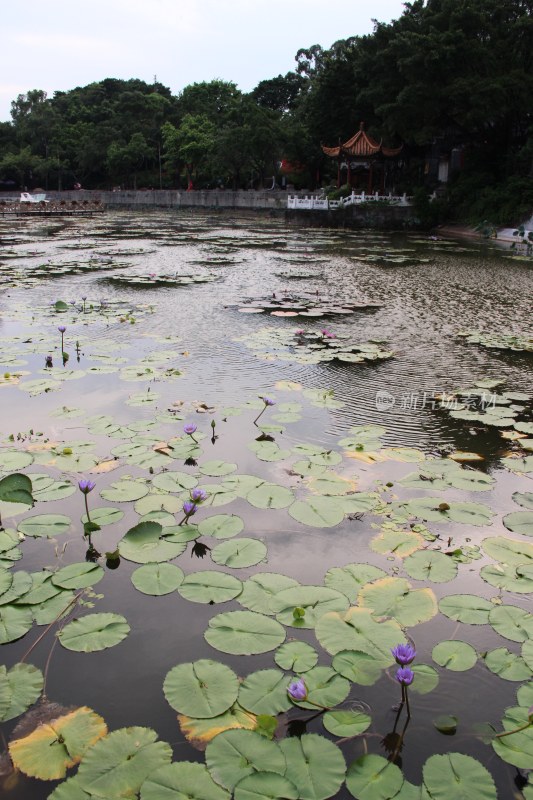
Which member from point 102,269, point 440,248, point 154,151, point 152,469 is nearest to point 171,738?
point 152,469

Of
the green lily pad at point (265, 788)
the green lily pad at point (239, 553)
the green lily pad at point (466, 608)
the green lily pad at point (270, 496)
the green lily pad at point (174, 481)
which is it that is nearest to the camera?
the green lily pad at point (265, 788)

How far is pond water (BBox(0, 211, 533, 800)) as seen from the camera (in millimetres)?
1383

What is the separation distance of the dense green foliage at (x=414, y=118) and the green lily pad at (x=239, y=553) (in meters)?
19.6

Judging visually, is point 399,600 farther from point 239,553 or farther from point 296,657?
point 239,553

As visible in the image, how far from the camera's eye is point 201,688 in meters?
1.52

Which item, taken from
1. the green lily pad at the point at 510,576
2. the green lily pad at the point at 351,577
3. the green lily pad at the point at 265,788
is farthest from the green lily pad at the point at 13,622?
the green lily pad at the point at 510,576

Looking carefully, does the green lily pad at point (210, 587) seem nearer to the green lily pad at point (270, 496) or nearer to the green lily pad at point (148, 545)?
the green lily pad at point (148, 545)

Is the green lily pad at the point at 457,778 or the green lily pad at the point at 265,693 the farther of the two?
the green lily pad at the point at 265,693

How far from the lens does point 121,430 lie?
3.19m

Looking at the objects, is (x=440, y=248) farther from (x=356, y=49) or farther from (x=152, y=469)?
(x=356, y=49)

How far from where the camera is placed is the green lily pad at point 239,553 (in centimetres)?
207

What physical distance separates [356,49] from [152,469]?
30.6 m

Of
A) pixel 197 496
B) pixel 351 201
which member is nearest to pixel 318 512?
pixel 197 496

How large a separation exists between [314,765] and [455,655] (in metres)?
0.57
